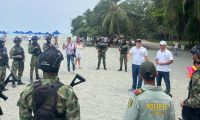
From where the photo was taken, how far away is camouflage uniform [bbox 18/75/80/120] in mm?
4336

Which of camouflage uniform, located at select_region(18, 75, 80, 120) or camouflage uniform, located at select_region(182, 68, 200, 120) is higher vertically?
camouflage uniform, located at select_region(18, 75, 80, 120)

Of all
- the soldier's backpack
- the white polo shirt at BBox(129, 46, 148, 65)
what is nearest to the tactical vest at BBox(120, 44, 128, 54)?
the white polo shirt at BBox(129, 46, 148, 65)

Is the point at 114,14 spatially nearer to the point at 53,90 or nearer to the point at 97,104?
the point at 97,104

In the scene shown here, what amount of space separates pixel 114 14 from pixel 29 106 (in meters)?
64.7

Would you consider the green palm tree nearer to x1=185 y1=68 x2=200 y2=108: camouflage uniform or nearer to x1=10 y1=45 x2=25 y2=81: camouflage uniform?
x1=10 y1=45 x2=25 y2=81: camouflage uniform

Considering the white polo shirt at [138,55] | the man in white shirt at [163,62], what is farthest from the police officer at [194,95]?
the white polo shirt at [138,55]

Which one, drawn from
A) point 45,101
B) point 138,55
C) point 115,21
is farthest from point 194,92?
point 115,21

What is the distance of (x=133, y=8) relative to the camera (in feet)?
245

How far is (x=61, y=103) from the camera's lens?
434cm

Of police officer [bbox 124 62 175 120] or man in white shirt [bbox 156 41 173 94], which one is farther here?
man in white shirt [bbox 156 41 173 94]

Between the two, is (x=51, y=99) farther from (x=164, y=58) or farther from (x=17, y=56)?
(x=17, y=56)

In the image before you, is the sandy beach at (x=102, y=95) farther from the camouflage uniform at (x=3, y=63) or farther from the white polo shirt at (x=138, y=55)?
the white polo shirt at (x=138, y=55)

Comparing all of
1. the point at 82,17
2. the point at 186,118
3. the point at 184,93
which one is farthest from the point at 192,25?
the point at 82,17

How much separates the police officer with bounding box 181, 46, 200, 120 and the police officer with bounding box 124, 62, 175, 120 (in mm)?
1675
